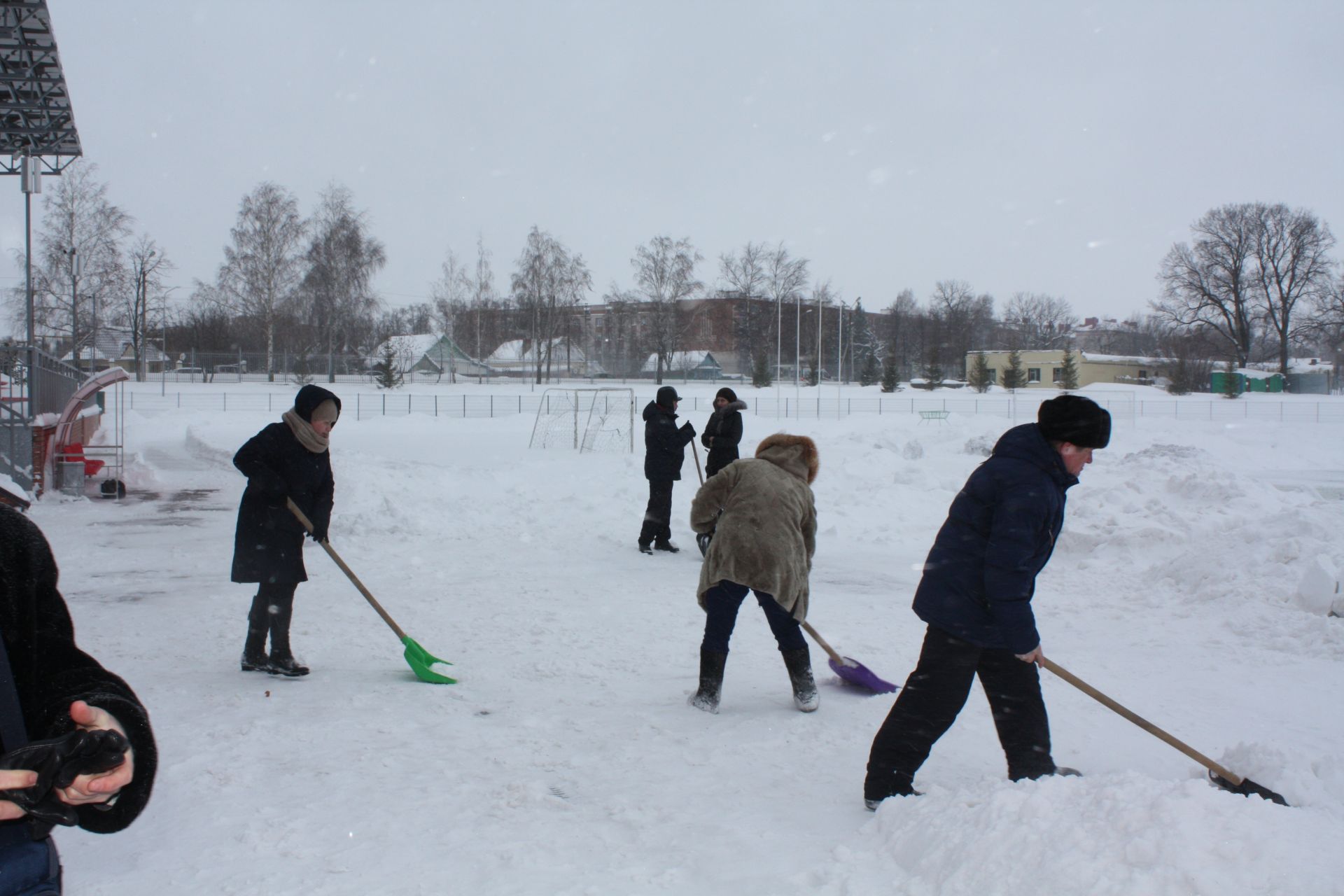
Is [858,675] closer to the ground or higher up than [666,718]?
higher up

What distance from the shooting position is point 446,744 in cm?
446

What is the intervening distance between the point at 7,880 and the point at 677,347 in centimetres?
6648

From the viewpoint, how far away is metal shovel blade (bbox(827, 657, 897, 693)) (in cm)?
536

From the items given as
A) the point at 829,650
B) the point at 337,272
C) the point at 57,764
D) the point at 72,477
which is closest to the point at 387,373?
the point at 337,272

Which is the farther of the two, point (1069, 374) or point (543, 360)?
point (543, 360)

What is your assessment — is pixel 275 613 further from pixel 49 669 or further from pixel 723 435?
pixel 723 435

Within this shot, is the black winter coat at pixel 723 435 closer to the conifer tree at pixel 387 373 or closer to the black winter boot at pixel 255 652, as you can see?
the black winter boot at pixel 255 652

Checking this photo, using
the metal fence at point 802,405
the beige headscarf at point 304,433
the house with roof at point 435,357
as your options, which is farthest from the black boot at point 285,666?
the house with roof at point 435,357

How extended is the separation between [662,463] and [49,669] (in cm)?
852

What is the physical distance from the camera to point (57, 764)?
1353 millimetres

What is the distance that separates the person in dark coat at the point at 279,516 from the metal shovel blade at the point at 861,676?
117 inches

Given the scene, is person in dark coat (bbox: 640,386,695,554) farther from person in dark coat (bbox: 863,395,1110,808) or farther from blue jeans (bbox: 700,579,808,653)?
person in dark coat (bbox: 863,395,1110,808)

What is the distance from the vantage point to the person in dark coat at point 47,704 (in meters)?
1.47

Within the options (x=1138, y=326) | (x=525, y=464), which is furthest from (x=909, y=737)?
(x=1138, y=326)
